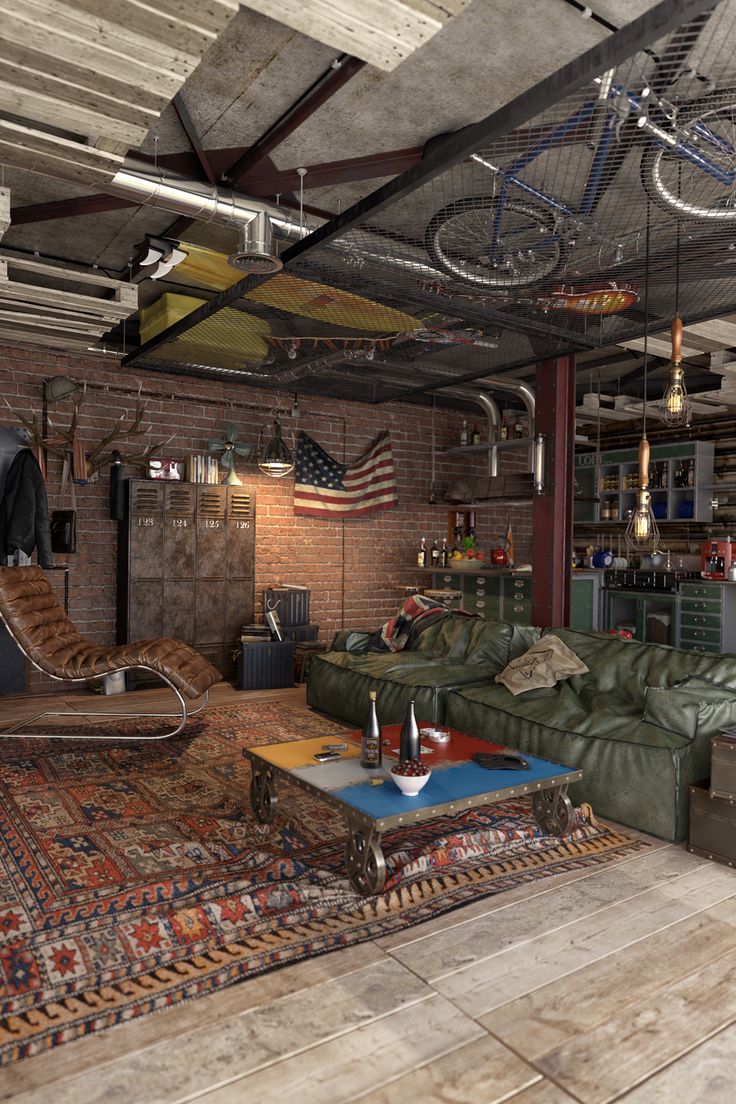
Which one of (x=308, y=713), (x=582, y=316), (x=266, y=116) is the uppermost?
(x=266, y=116)

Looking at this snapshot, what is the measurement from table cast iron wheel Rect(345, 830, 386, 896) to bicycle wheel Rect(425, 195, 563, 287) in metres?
2.97

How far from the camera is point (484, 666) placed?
5035 mm

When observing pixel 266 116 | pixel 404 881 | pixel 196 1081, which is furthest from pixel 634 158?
pixel 196 1081

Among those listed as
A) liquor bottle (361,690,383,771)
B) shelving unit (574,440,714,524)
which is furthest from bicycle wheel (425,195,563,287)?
shelving unit (574,440,714,524)

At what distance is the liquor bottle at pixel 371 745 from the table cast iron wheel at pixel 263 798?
0.49 m

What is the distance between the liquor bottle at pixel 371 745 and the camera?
3.19 meters

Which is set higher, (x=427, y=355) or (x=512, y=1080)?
(x=427, y=355)

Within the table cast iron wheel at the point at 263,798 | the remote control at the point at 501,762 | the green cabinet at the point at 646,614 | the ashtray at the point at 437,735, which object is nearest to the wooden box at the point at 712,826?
the remote control at the point at 501,762

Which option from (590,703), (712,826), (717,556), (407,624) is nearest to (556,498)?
(407,624)

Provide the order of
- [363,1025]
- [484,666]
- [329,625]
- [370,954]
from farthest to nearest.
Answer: [329,625], [484,666], [370,954], [363,1025]

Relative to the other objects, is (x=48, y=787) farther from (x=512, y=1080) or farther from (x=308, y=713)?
(x=512, y=1080)

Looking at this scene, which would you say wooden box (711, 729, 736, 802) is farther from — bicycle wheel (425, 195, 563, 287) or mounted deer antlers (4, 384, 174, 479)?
mounted deer antlers (4, 384, 174, 479)

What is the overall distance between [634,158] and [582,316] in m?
1.77

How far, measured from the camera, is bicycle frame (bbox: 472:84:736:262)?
2.69m
